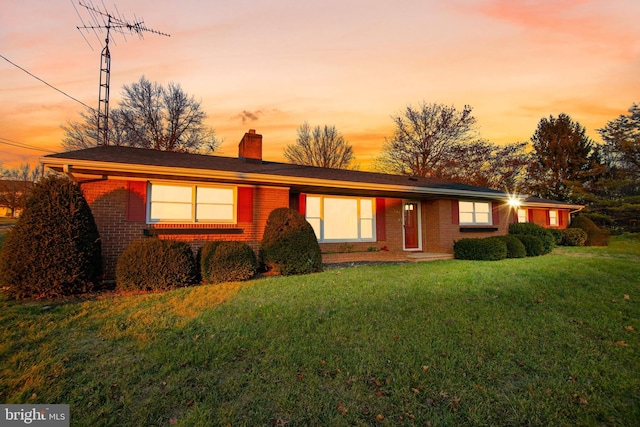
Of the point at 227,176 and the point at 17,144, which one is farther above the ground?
the point at 17,144

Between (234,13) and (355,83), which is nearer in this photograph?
(234,13)

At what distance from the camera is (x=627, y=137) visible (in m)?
23.9

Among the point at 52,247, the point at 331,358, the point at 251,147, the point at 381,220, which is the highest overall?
the point at 251,147

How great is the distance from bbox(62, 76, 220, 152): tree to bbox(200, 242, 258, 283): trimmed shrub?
2062cm

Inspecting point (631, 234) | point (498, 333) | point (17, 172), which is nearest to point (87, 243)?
point (498, 333)

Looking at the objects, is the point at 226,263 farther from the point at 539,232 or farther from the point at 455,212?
the point at 539,232

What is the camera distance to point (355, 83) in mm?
11117

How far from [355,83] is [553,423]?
1099cm

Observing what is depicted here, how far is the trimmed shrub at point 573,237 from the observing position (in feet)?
59.2

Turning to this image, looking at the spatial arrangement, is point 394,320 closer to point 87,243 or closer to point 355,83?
point 87,243

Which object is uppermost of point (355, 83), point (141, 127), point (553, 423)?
point (141, 127)

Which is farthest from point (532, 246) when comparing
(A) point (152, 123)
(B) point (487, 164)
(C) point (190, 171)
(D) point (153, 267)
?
(A) point (152, 123)

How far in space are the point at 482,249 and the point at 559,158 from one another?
83.7 ft

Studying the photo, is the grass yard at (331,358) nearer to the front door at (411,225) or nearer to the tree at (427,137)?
the front door at (411,225)
